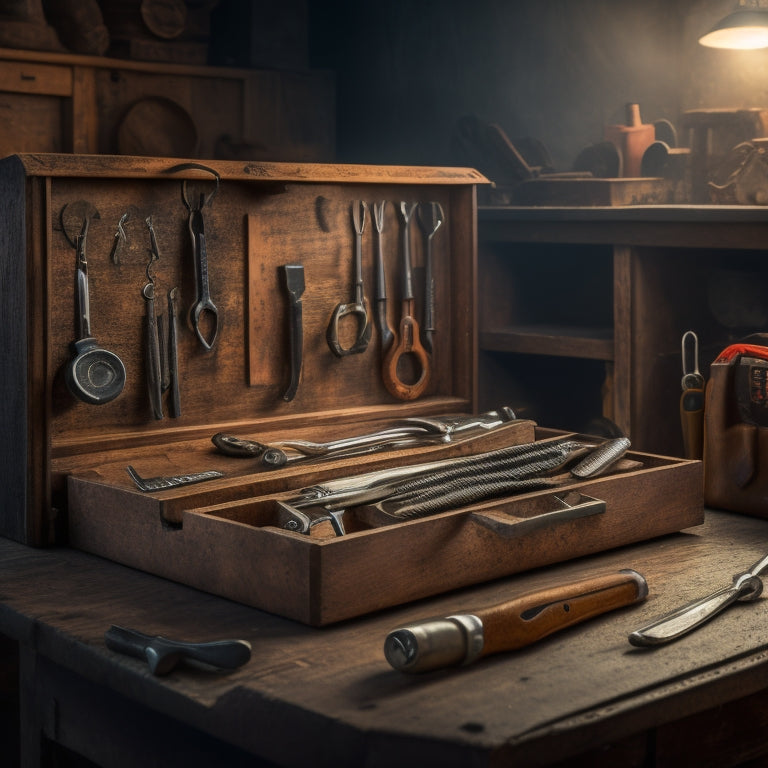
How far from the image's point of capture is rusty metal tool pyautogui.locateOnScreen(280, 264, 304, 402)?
190 cm

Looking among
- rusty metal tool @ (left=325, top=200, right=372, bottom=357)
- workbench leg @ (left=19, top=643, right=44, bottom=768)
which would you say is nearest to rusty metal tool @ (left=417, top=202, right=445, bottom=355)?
rusty metal tool @ (left=325, top=200, right=372, bottom=357)

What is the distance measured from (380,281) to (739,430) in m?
0.65

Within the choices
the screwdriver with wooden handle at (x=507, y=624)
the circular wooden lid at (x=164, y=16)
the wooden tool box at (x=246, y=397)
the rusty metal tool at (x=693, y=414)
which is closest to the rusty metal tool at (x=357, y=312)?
the wooden tool box at (x=246, y=397)

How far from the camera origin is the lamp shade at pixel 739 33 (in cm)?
275

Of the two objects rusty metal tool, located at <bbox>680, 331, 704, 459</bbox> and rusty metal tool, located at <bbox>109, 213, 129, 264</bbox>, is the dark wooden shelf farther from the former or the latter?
rusty metal tool, located at <bbox>109, 213, 129, 264</bbox>

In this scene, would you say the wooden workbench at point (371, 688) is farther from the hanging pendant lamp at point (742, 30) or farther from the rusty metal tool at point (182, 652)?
the hanging pendant lamp at point (742, 30)

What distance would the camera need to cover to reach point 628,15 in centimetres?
321

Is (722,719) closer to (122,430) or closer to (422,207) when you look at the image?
(122,430)

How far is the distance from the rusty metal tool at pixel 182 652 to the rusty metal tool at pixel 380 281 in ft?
3.10

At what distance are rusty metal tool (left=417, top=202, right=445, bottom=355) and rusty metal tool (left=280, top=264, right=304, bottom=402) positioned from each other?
28 cm

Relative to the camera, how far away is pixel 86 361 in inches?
65.2

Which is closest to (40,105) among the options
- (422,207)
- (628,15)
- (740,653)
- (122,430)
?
(628,15)

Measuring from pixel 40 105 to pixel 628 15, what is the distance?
183 centimetres

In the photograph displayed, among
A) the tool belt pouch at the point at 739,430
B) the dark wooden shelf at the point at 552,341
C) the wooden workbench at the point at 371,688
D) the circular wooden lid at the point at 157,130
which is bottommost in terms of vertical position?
the wooden workbench at the point at 371,688
